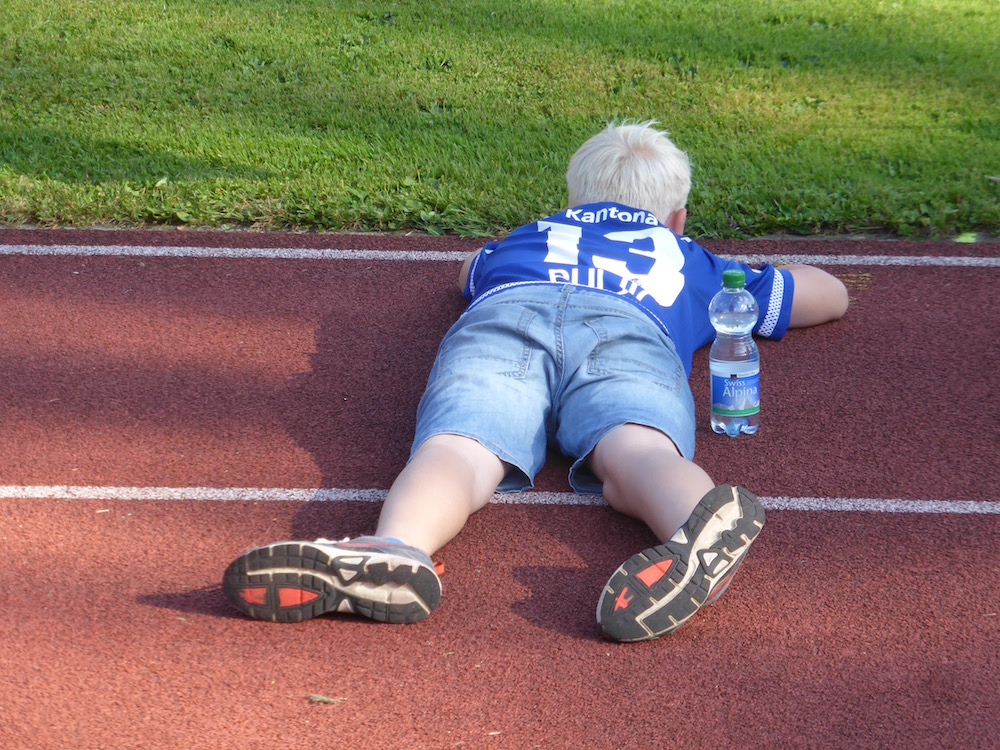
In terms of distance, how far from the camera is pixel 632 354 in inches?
147

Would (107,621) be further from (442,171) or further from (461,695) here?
(442,171)

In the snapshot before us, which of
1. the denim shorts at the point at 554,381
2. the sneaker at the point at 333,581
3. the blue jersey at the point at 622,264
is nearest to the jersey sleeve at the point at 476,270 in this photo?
the blue jersey at the point at 622,264

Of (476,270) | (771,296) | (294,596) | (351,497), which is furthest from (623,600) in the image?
(771,296)

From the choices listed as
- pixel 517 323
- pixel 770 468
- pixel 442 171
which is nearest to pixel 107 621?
pixel 517 323

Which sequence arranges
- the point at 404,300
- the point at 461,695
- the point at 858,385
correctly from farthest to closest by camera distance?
1. the point at 404,300
2. the point at 858,385
3. the point at 461,695

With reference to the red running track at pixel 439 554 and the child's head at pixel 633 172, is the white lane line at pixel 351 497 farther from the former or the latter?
the child's head at pixel 633 172

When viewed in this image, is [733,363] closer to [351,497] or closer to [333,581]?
[351,497]

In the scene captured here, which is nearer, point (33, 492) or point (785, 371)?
point (33, 492)

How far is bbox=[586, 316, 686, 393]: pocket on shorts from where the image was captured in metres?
3.69

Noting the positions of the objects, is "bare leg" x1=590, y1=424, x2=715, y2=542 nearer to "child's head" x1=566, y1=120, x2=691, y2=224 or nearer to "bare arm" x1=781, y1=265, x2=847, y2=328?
"child's head" x1=566, y1=120, x2=691, y2=224

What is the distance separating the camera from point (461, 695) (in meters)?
2.99

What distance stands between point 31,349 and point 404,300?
166 cm

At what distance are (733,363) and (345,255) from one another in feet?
7.67

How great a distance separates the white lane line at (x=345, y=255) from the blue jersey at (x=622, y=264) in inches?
55.8
